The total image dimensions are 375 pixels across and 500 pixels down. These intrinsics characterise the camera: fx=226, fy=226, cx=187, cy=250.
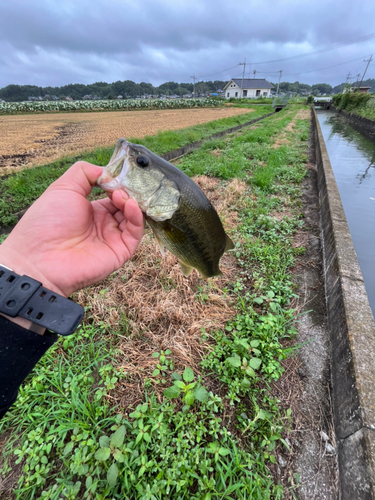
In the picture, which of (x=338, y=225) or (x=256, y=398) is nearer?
(x=256, y=398)

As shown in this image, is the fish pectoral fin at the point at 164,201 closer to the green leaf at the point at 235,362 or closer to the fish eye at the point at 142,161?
the fish eye at the point at 142,161

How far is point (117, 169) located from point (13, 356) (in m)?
1.46

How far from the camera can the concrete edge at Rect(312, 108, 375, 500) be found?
1.50m

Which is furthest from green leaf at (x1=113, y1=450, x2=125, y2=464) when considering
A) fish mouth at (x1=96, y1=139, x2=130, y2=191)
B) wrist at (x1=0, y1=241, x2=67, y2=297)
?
fish mouth at (x1=96, y1=139, x2=130, y2=191)

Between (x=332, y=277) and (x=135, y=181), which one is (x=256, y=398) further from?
(x=135, y=181)

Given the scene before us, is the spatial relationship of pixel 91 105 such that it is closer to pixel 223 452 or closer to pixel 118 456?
pixel 118 456

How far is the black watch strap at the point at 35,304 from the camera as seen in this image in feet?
4.36

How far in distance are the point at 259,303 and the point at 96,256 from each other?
Result: 205 cm

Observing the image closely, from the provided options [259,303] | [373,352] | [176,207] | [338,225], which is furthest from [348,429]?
[338,225]

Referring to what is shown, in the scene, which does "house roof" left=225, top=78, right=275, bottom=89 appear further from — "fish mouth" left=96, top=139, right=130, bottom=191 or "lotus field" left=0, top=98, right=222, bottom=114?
"fish mouth" left=96, top=139, right=130, bottom=191

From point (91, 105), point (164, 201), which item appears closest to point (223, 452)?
point (164, 201)

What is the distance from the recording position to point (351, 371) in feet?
6.31

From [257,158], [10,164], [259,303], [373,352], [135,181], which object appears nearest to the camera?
[135,181]

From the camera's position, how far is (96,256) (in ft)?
6.35
